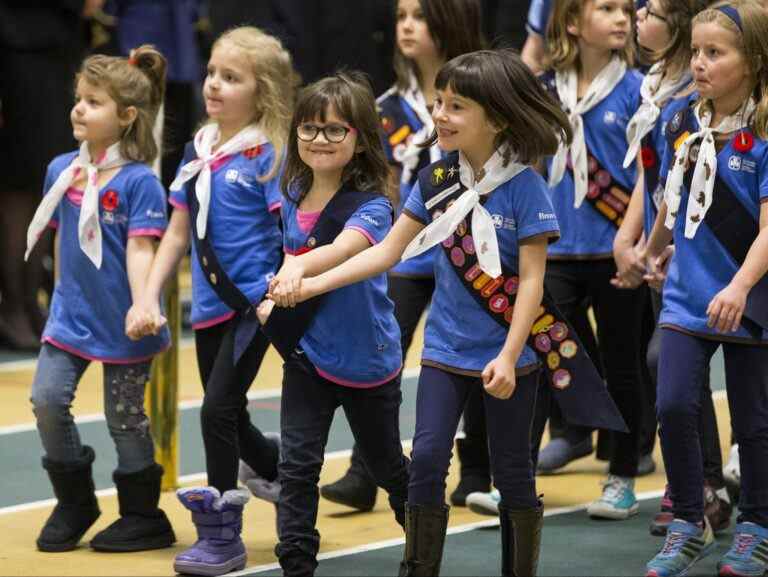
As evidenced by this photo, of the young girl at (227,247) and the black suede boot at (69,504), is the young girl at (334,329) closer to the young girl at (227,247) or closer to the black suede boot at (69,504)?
the young girl at (227,247)

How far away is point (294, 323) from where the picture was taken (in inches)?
211

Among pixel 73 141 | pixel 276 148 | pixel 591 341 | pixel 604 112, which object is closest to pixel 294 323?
pixel 276 148

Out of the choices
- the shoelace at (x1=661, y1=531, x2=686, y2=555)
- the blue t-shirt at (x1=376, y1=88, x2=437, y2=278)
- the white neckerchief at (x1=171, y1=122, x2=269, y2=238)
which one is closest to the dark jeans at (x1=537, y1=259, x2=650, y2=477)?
the blue t-shirt at (x1=376, y1=88, x2=437, y2=278)

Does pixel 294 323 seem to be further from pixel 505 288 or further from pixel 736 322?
pixel 736 322

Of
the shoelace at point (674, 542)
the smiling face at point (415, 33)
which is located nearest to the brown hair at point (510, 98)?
the shoelace at point (674, 542)

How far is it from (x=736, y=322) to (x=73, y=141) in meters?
6.08

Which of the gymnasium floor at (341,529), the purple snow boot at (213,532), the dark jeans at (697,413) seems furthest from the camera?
the gymnasium floor at (341,529)

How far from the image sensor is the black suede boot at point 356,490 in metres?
6.58

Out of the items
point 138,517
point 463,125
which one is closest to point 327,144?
point 463,125

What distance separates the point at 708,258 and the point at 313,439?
1341mm

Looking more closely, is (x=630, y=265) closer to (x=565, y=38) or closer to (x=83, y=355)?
(x=565, y=38)

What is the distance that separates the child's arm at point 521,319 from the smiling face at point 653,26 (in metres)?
1.38

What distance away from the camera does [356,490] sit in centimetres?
657

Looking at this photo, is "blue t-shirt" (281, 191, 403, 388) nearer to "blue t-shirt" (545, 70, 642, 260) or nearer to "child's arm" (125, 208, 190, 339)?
"child's arm" (125, 208, 190, 339)
